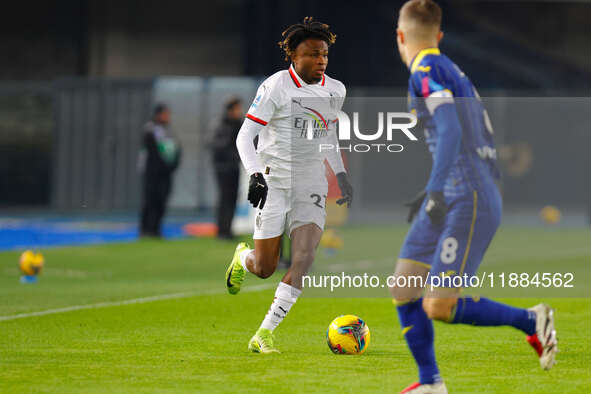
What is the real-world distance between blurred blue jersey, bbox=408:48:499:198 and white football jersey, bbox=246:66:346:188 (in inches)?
68.6

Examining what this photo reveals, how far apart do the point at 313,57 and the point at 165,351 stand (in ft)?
7.23

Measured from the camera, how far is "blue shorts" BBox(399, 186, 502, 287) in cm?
561

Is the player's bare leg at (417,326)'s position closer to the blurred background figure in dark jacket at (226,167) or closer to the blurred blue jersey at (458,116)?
the blurred blue jersey at (458,116)

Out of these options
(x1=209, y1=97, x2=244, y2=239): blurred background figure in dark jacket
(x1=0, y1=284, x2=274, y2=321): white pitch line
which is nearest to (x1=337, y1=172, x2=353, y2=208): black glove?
(x1=0, y1=284, x2=274, y2=321): white pitch line

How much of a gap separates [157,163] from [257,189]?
1146cm

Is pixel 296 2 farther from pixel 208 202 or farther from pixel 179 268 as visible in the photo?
pixel 179 268

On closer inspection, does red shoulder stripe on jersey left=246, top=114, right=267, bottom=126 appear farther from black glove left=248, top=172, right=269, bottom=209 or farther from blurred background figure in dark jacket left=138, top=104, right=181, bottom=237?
blurred background figure in dark jacket left=138, top=104, right=181, bottom=237

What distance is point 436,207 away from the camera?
562 centimetres

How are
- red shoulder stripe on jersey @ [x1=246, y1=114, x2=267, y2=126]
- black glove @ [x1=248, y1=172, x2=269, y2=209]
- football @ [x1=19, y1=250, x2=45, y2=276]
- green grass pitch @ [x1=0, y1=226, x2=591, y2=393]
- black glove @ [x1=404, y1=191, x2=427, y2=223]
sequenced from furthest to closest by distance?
football @ [x1=19, y1=250, x2=45, y2=276], red shoulder stripe on jersey @ [x1=246, y1=114, x2=267, y2=126], black glove @ [x1=248, y1=172, x2=269, y2=209], green grass pitch @ [x1=0, y1=226, x2=591, y2=393], black glove @ [x1=404, y1=191, x2=427, y2=223]

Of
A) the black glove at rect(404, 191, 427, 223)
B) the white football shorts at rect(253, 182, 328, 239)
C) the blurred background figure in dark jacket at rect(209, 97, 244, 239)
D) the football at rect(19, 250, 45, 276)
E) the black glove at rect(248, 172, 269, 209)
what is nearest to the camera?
the black glove at rect(404, 191, 427, 223)

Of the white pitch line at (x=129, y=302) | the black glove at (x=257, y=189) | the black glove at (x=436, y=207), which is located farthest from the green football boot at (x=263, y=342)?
the white pitch line at (x=129, y=302)

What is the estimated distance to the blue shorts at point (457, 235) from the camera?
5.61 metres

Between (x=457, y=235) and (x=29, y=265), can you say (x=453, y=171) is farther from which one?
(x=29, y=265)

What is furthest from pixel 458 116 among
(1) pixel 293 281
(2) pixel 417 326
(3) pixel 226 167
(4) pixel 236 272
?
(3) pixel 226 167
